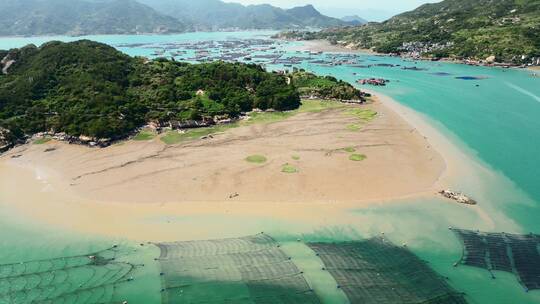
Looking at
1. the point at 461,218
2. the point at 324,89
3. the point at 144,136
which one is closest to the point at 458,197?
the point at 461,218

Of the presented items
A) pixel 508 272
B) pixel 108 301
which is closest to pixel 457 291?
pixel 508 272

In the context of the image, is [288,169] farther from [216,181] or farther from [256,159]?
[216,181]

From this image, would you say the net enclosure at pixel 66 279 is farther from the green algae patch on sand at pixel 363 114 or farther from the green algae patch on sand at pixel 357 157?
the green algae patch on sand at pixel 363 114

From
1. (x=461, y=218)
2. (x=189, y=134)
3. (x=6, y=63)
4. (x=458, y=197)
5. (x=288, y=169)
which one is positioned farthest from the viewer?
(x=6, y=63)

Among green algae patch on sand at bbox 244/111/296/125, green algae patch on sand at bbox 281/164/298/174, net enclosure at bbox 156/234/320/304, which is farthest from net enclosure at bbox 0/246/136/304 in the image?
green algae patch on sand at bbox 244/111/296/125

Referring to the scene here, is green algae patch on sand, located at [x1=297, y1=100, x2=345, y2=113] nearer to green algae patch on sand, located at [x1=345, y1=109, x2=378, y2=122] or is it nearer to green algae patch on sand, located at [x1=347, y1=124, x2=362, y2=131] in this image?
green algae patch on sand, located at [x1=345, y1=109, x2=378, y2=122]

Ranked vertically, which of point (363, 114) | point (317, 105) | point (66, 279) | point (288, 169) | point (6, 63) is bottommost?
point (66, 279)

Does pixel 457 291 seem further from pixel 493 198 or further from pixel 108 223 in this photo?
pixel 108 223
